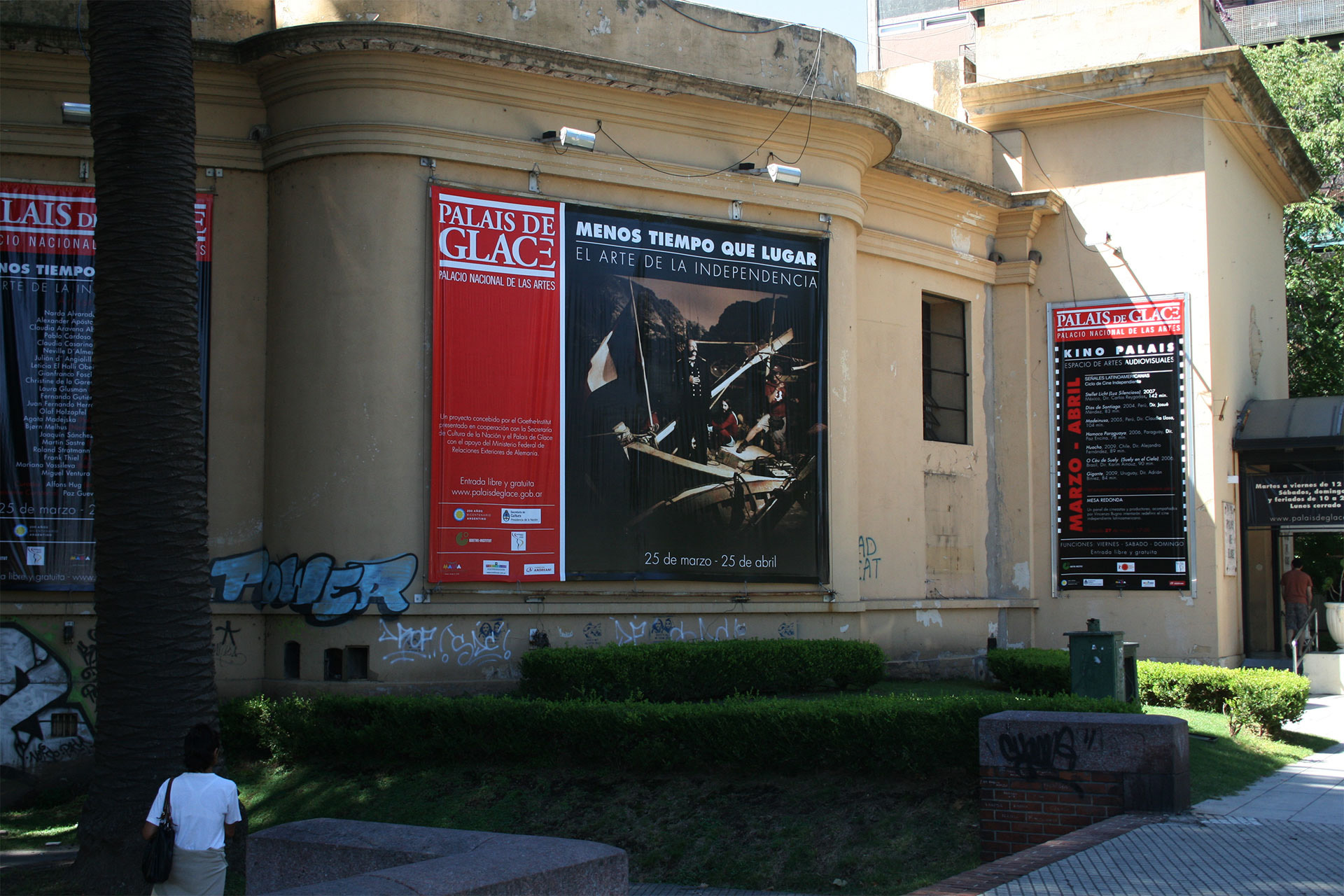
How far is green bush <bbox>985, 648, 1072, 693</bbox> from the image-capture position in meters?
15.2

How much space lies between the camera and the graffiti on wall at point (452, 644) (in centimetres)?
1309

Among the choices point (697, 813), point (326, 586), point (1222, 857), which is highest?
point (326, 586)

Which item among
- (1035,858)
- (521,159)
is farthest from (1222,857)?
(521,159)

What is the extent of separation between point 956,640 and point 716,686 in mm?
5987

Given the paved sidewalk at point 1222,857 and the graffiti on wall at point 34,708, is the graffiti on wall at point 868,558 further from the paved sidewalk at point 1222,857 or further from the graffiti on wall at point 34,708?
the graffiti on wall at point 34,708

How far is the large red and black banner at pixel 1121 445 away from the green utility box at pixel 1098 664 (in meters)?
6.14

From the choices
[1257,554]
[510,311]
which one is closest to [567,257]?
[510,311]

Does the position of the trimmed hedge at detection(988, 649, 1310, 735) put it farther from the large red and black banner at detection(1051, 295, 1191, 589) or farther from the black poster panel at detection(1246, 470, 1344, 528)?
the black poster panel at detection(1246, 470, 1344, 528)

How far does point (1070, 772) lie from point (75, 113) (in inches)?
473

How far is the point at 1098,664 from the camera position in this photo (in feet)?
42.0

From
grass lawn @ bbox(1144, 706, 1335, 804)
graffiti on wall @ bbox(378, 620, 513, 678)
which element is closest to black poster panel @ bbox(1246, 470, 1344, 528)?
grass lawn @ bbox(1144, 706, 1335, 804)

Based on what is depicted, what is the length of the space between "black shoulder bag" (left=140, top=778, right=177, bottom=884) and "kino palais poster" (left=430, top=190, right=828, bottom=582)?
23.5 feet

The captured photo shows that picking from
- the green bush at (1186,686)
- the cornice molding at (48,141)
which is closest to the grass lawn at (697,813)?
the green bush at (1186,686)

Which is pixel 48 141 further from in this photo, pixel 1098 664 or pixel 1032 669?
pixel 1032 669
